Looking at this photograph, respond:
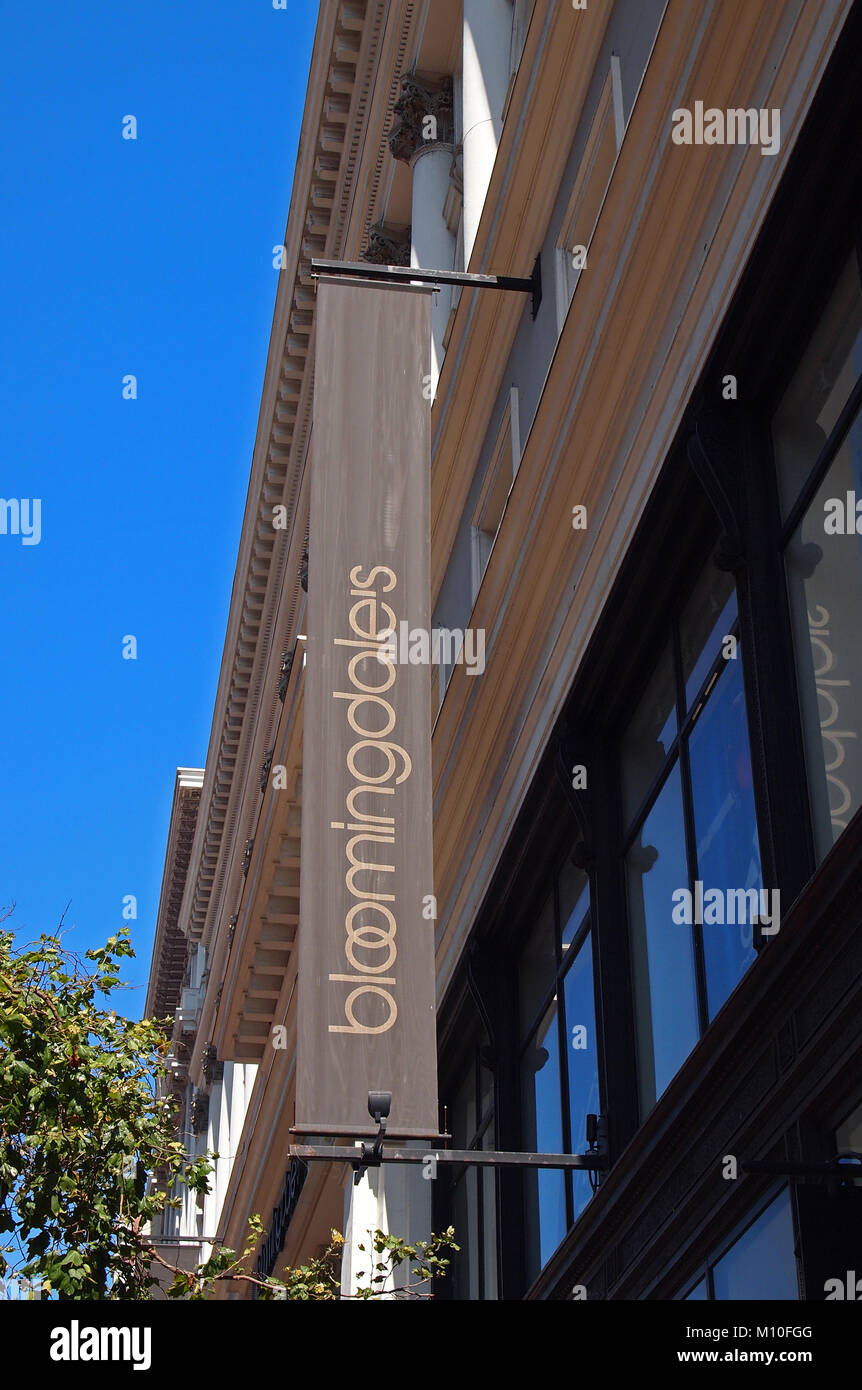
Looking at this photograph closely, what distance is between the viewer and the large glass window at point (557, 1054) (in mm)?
→ 14523

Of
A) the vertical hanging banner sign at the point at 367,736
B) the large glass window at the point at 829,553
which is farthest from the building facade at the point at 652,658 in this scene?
the vertical hanging banner sign at the point at 367,736

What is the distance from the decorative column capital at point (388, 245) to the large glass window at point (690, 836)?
15167 mm

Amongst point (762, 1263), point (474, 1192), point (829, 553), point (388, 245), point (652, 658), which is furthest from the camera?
point (388, 245)

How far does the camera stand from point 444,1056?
19.5 metres

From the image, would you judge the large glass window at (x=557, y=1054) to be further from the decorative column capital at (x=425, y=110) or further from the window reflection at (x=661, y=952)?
the decorative column capital at (x=425, y=110)

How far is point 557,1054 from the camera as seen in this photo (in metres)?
15.4

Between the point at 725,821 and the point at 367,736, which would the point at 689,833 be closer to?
the point at 725,821

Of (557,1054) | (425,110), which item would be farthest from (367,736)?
(425,110)

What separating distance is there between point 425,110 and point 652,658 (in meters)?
14.0

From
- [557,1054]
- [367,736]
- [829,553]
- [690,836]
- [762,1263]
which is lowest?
[762,1263]

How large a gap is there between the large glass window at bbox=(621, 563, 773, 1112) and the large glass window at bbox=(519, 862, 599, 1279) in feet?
3.93
